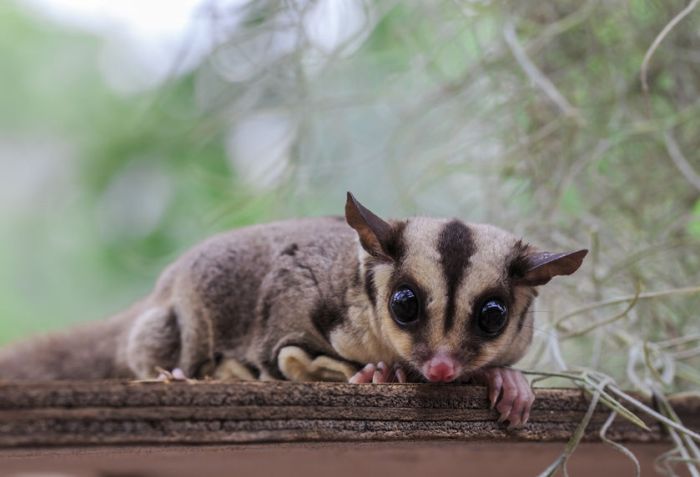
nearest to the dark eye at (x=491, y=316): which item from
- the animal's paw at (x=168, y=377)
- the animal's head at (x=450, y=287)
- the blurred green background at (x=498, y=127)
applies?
the animal's head at (x=450, y=287)

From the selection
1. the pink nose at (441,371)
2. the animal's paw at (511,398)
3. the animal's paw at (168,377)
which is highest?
the animal's paw at (168,377)

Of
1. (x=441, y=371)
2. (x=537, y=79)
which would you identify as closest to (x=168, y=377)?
(x=441, y=371)

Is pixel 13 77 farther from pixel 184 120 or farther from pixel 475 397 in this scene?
pixel 475 397

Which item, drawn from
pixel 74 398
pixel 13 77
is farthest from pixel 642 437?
pixel 13 77

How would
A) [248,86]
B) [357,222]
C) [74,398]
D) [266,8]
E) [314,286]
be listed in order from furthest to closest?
[248,86] → [266,8] → [314,286] → [357,222] → [74,398]

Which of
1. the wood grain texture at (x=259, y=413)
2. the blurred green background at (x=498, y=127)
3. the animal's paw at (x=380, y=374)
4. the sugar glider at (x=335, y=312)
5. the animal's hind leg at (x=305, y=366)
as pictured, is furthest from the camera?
the blurred green background at (x=498, y=127)

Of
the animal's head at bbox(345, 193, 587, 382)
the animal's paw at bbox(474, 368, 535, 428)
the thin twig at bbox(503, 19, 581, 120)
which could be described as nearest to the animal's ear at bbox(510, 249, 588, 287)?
the animal's head at bbox(345, 193, 587, 382)

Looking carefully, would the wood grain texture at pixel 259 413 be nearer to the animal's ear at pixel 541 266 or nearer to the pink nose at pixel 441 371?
the pink nose at pixel 441 371

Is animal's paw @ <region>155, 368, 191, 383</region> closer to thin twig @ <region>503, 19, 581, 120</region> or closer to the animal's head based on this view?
the animal's head
